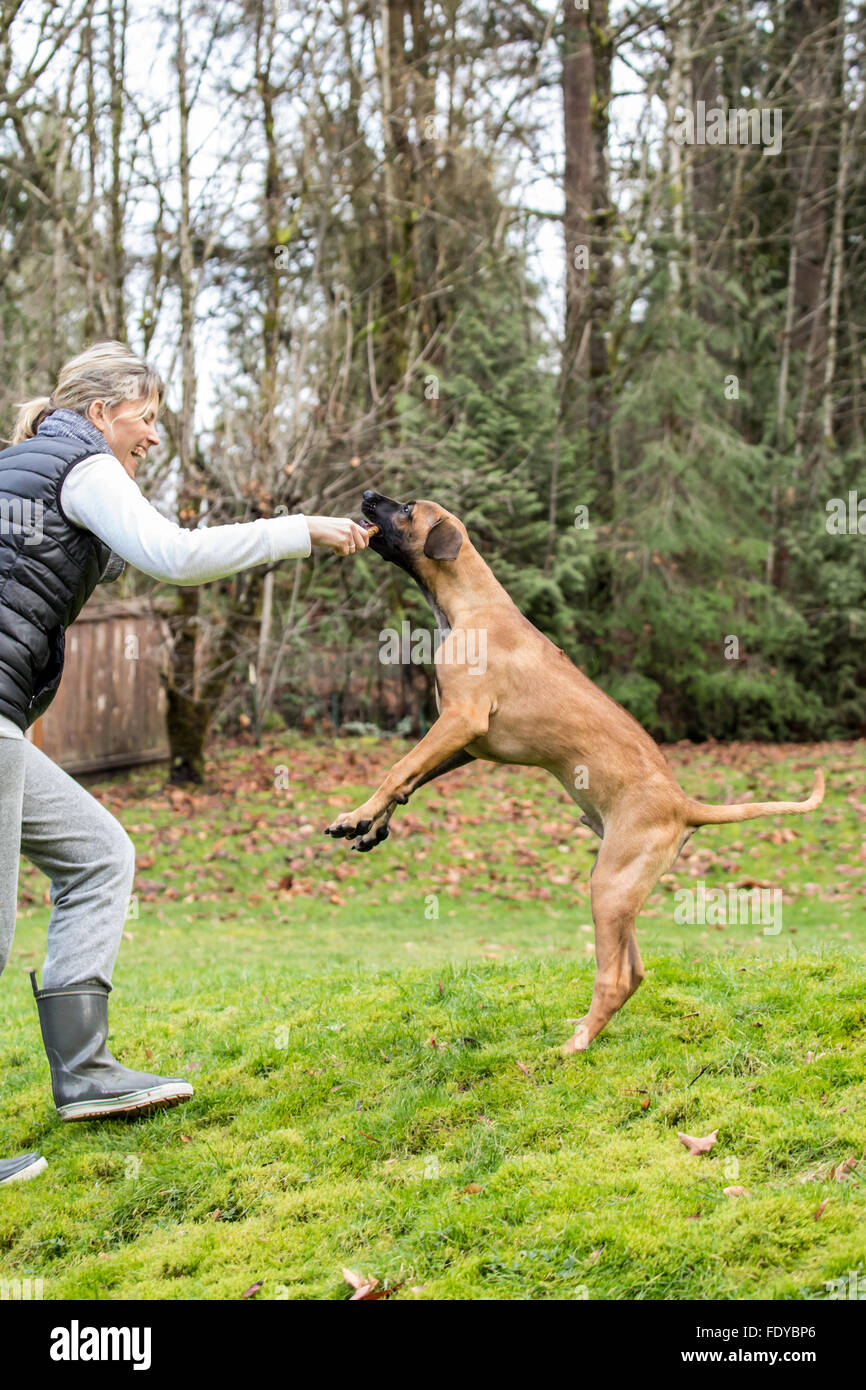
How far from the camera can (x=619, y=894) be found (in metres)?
4.52

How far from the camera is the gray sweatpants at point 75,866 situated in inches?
166

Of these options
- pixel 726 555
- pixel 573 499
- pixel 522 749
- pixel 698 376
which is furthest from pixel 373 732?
pixel 522 749

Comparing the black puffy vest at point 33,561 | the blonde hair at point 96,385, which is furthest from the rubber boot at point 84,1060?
the blonde hair at point 96,385

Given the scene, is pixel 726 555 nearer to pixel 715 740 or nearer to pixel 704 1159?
pixel 715 740

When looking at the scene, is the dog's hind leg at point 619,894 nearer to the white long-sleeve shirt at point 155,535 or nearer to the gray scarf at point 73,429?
the white long-sleeve shirt at point 155,535

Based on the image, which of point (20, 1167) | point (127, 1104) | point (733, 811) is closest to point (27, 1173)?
point (20, 1167)

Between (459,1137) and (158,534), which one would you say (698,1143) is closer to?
(459,1137)

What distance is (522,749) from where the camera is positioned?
4.78 meters

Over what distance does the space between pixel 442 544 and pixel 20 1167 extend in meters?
3.02

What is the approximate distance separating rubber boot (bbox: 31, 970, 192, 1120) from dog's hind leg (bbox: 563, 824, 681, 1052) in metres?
1.82

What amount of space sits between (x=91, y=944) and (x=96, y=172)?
11.7m

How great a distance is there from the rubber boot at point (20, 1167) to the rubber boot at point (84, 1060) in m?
0.20
